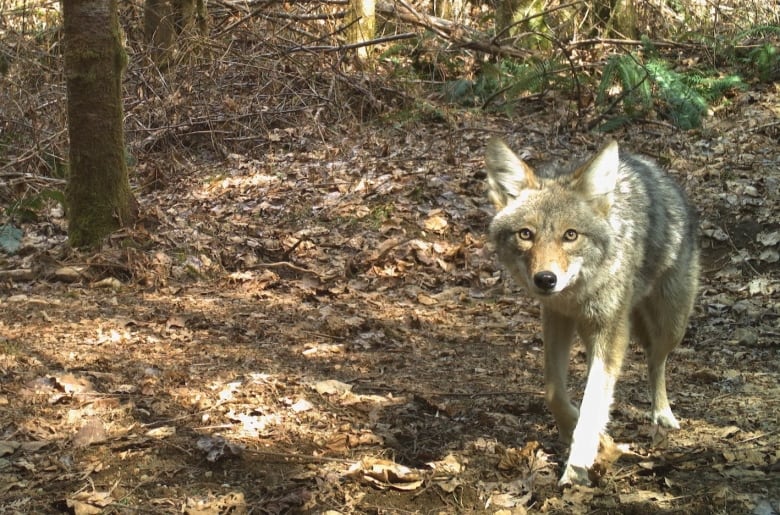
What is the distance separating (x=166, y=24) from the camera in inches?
552

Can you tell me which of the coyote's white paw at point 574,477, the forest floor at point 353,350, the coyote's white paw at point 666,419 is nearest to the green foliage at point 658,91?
the forest floor at point 353,350

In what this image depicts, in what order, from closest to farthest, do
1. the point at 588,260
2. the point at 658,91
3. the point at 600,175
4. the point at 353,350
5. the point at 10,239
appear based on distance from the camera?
the point at 588,260 < the point at 600,175 < the point at 353,350 < the point at 10,239 < the point at 658,91

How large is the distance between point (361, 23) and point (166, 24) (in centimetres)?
375

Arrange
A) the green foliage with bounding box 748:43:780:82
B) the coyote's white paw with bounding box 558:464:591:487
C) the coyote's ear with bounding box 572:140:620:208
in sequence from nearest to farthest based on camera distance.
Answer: the coyote's white paw with bounding box 558:464:591:487, the coyote's ear with bounding box 572:140:620:208, the green foliage with bounding box 748:43:780:82

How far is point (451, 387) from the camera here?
611 cm

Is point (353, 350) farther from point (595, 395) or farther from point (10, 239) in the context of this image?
point (10, 239)

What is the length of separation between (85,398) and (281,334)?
231 cm

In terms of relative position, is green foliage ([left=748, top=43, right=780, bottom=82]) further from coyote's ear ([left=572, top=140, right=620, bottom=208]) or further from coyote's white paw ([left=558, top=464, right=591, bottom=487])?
coyote's white paw ([left=558, top=464, right=591, bottom=487])

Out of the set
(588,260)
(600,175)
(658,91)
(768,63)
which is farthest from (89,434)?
(768,63)

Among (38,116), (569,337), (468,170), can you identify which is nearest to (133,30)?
(38,116)

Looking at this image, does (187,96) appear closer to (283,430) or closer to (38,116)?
(38,116)

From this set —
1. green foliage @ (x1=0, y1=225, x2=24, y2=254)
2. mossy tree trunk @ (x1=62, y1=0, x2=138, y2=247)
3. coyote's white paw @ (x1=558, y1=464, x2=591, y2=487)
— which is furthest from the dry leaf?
green foliage @ (x1=0, y1=225, x2=24, y2=254)

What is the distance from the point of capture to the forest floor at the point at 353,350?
4309 mm

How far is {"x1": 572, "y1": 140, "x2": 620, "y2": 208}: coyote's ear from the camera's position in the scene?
496 centimetres
